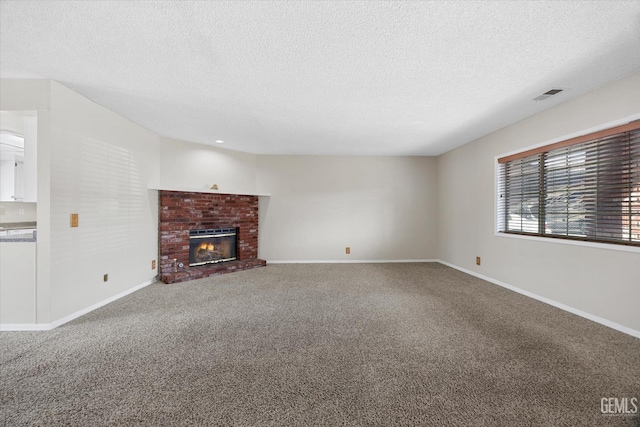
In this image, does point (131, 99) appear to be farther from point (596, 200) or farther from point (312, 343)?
point (596, 200)

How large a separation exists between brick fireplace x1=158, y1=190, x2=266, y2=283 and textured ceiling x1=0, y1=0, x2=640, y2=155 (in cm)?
156

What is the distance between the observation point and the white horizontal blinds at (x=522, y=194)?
3.43 meters

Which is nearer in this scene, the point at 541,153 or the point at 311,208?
the point at 541,153

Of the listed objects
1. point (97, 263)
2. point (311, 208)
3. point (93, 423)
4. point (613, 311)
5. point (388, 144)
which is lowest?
point (93, 423)

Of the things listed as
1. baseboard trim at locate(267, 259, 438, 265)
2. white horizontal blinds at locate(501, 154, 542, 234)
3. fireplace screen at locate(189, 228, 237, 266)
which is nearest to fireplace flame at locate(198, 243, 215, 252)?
fireplace screen at locate(189, 228, 237, 266)

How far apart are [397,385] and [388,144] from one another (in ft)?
12.8

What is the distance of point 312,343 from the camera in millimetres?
2123

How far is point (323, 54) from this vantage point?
2033 mm

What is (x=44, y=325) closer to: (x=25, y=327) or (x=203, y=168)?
(x=25, y=327)

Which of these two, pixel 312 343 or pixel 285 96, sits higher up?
pixel 285 96

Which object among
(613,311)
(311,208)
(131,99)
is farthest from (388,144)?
(131,99)

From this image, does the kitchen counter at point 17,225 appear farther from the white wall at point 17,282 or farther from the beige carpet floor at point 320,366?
the beige carpet floor at point 320,366

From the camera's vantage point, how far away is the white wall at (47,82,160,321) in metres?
2.56

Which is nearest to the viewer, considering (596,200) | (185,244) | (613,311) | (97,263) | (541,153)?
(613,311)
